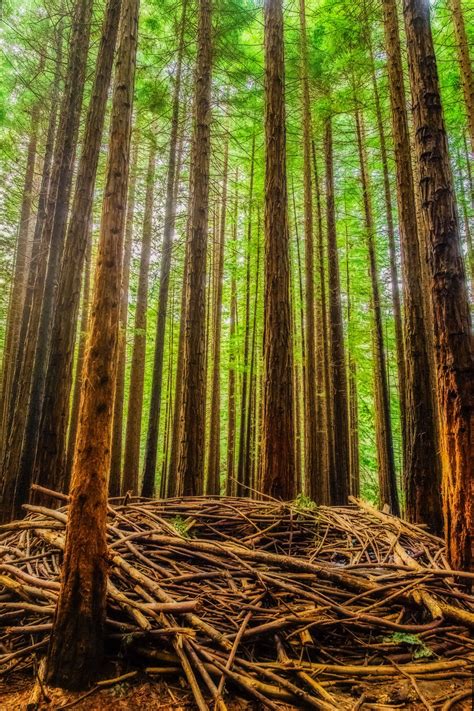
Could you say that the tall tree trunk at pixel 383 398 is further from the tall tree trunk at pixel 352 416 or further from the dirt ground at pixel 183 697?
the dirt ground at pixel 183 697

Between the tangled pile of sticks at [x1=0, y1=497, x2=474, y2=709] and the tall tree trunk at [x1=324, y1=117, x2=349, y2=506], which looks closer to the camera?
the tangled pile of sticks at [x1=0, y1=497, x2=474, y2=709]

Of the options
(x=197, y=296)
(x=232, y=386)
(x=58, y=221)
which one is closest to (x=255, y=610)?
(x=197, y=296)

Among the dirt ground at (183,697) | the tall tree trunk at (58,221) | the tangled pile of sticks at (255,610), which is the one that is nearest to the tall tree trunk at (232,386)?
the tall tree trunk at (58,221)

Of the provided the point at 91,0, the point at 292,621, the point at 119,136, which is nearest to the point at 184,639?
the point at 292,621

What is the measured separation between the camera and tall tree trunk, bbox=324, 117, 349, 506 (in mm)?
10734

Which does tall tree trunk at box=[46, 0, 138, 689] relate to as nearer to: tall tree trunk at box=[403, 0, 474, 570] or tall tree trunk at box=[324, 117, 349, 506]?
tall tree trunk at box=[403, 0, 474, 570]

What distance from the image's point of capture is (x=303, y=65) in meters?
10.7

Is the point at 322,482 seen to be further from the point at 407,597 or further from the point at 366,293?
the point at 407,597

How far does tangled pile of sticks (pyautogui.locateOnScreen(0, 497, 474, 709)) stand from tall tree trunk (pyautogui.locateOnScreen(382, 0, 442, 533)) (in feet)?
5.93

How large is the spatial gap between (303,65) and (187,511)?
39.8 ft

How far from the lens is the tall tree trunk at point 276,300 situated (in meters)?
5.35

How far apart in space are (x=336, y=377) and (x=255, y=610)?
9.05 meters

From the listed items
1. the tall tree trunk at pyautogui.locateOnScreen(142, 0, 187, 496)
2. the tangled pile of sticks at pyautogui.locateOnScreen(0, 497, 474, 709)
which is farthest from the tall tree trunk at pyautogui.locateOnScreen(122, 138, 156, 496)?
the tangled pile of sticks at pyautogui.locateOnScreen(0, 497, 474, 709)

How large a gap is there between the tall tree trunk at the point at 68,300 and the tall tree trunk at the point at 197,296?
1728 millimetres
